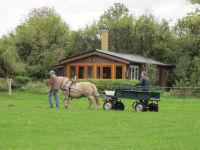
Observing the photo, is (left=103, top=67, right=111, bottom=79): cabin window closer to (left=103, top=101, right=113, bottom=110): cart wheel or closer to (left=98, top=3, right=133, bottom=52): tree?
(left=98, top=3, right=133, bottom=52): tree

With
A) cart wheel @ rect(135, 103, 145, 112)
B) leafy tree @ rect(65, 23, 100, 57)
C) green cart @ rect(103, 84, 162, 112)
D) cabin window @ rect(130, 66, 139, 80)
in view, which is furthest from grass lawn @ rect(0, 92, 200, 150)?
leafy tree @ rect(65, 23, 100, 57)

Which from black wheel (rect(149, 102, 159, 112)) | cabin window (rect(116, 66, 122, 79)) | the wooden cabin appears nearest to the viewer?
black wheel (rect(149, 102, 159, 112))

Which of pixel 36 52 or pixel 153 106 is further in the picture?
pixel 36 52

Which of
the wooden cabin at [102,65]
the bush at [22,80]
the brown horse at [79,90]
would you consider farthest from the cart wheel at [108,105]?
the bush at [22,80]

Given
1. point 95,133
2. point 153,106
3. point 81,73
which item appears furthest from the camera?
point 81,73

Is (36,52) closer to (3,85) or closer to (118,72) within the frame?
(3,85)

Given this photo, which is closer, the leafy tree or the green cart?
the green cart

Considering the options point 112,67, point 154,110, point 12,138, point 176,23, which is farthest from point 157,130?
point 176,23

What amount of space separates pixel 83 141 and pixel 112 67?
1350 inches

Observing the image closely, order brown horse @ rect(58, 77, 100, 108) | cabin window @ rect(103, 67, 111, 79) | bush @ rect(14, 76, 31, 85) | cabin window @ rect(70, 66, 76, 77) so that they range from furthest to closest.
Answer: cabin window @ rect(70, 66, 76, 77)
bush @ rect(14, 76, 31, 85)
cabin window @ rect(103, 67, 111, 79)
brown horse @ rect(58, 77, 100, 108)

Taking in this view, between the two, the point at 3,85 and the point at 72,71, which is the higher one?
the point at 72,71

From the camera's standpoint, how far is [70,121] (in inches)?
704

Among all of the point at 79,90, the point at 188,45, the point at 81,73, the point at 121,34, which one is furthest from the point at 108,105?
the point at 121,34

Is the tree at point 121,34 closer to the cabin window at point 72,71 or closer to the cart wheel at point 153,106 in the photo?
the cabin window at point 72,71
